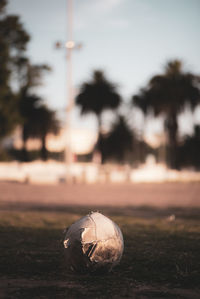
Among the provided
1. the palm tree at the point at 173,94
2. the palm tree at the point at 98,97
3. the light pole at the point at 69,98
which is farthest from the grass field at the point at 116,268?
the palm tree at the point at 98,97

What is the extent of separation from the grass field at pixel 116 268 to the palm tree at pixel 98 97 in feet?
115

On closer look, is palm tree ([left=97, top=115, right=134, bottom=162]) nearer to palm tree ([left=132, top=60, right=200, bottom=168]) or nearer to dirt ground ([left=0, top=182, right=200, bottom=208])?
palm tree ([left=132, top=60, right=200, bottom=168])

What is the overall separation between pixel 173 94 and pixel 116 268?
3580 centimetres

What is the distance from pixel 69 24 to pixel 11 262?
2416cm

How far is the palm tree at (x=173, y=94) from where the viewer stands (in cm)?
3875

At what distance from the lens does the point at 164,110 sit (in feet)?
130

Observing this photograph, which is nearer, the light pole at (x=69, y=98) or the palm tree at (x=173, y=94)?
the light pole at (x=69, y=98)

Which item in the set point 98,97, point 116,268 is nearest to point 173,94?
point 98,97

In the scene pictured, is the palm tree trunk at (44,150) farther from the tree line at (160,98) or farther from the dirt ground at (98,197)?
the dirt ground at (98,197)

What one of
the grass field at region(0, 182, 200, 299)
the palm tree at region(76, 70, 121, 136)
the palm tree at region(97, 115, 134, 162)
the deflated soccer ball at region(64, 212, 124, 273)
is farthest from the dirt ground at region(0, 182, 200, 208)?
the palm tree at region(97, 115, 134, 162)

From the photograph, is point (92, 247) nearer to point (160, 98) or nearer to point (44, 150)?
point (160, 98)

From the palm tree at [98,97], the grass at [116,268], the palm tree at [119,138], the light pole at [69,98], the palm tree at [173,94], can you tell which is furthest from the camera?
the palm tree at [119,138]

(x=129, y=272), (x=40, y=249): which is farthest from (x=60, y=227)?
(x=129, y=272)

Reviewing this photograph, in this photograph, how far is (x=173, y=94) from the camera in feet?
127
